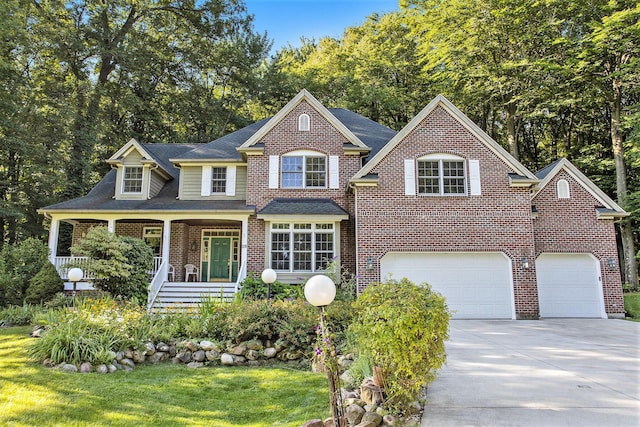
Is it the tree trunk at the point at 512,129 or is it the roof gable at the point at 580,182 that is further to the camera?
the tree trunk at the point at 512,129

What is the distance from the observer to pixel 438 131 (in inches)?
519

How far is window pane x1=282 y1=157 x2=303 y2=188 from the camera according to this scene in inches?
588

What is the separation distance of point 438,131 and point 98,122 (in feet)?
68.3

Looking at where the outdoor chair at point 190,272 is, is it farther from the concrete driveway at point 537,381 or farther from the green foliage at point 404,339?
the green foliage at point 404,339

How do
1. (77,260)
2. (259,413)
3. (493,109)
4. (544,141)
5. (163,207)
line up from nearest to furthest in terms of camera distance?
(259,413) → (77,260) → (163,207) → (493,109) → (544,141)

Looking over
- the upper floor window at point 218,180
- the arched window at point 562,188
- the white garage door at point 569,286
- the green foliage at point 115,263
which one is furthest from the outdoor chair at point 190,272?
the arched window at point 562,188

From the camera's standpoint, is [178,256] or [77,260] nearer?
[77,260]

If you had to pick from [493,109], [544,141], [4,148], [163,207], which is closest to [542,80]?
[493,109]

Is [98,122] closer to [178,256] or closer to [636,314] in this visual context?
[178,256]

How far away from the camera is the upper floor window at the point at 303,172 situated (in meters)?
14.9

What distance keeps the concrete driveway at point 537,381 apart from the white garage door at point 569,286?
3.71 metres

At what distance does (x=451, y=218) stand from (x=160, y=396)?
393 inches

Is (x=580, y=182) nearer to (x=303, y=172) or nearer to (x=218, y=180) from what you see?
(x=303, y=172)

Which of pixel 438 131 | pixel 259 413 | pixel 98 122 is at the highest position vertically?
pixel 98 122
